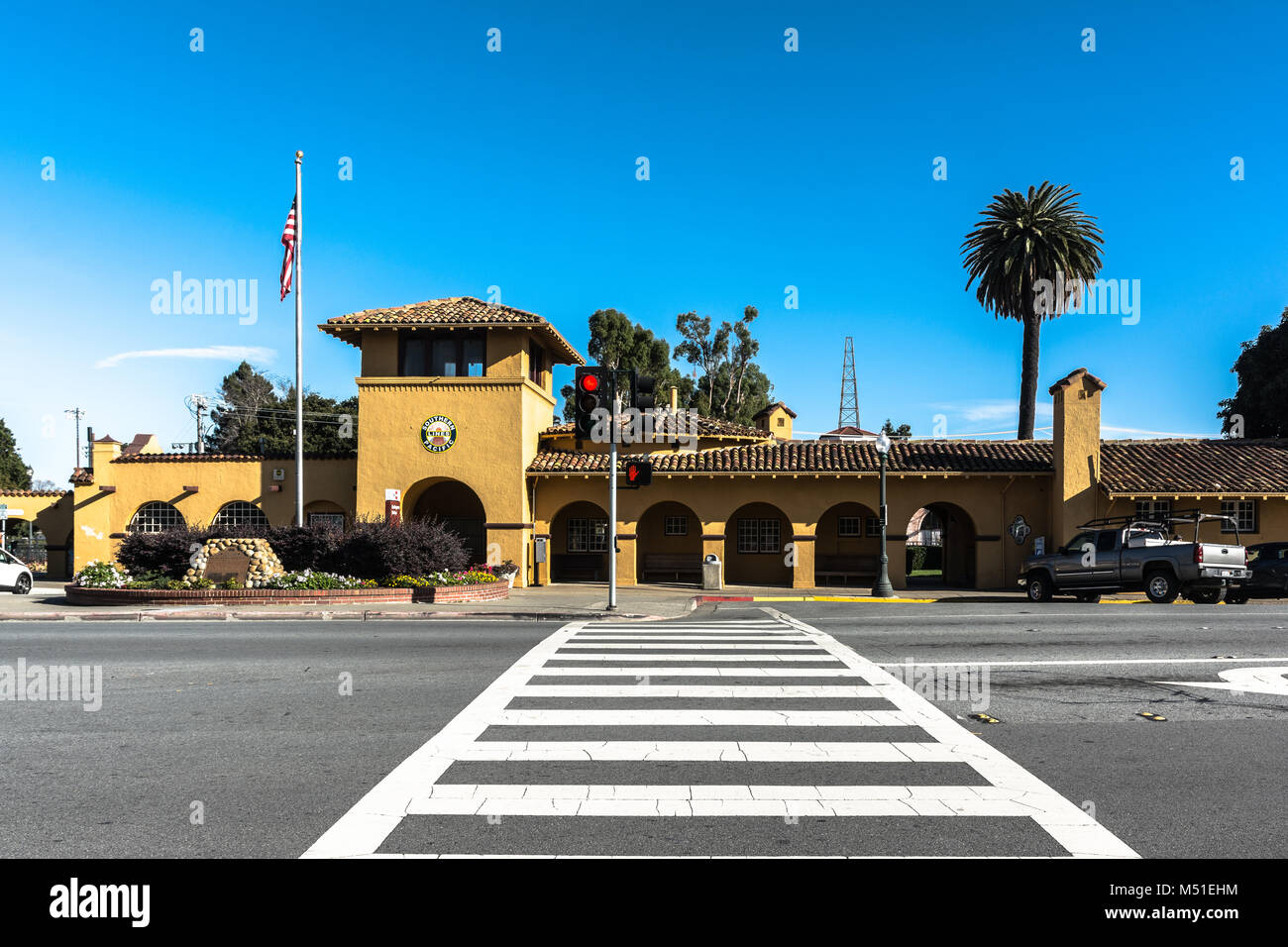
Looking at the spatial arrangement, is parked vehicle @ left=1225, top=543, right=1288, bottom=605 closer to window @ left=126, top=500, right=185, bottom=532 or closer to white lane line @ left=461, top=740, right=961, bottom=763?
white lane line @ left=461, top=740, right=961, bottom=763

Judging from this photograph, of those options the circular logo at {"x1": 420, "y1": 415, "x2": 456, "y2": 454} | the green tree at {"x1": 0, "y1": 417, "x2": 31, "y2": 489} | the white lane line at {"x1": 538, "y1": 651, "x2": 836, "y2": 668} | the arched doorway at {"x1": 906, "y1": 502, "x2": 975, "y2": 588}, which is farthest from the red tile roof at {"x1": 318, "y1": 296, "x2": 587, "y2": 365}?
the green tree at {"x1": 0, "y1": 417, "x2": 31, "y2": 489}

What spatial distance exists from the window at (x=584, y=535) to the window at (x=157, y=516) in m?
13.0

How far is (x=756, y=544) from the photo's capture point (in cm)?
3038

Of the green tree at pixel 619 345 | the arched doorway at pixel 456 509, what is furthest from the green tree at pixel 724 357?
the arched doorway at pixel 456 509

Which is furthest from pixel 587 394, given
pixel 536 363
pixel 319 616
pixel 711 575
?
pixel 536 363

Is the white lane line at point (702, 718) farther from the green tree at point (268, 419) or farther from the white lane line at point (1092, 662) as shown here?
the green tree at point (268, 419)

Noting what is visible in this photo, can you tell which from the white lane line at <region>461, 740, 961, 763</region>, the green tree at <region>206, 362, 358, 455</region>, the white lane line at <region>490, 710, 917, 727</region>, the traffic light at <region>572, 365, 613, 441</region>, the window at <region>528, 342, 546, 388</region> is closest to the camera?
the white lane line at <region>461, 740, 961, 763</region>

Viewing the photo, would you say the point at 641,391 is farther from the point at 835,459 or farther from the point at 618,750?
the point at 835,459

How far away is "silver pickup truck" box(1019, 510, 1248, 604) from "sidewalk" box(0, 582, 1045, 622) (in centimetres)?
125

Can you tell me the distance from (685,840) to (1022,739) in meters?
3.71

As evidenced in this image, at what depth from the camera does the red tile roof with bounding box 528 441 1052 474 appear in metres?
26.8

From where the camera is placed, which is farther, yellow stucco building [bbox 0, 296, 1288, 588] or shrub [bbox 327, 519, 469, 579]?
yellow stucco building [bbox 0, 296, 1288, 588]

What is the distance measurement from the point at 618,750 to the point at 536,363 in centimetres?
2272
